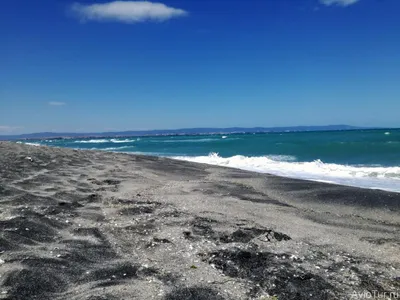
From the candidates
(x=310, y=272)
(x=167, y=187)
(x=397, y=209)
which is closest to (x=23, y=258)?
(x=310, y=272)

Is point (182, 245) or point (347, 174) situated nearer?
point (182, 245)

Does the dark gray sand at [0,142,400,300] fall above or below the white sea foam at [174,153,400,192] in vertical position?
above

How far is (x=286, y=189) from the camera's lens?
34.1 feet

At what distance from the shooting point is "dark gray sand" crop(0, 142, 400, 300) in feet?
11.2

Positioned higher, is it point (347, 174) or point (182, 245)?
point (182, 245)

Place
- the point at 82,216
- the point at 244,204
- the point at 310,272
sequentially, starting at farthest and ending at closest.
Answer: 1. the point at 244,204
2. the point at 82,216
3. the point at 310,272

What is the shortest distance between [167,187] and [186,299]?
6.23 meters

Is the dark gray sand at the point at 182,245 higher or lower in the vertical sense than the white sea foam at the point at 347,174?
higher

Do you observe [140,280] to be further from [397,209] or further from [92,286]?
[397,209]

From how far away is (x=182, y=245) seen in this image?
182 inches

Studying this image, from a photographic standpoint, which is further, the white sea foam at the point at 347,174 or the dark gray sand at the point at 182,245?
the white sea foam at the point at 347,174

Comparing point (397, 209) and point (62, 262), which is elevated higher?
point (62, 262)

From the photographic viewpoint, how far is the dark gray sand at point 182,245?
134 inches

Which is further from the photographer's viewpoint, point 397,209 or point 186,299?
point 397,209
